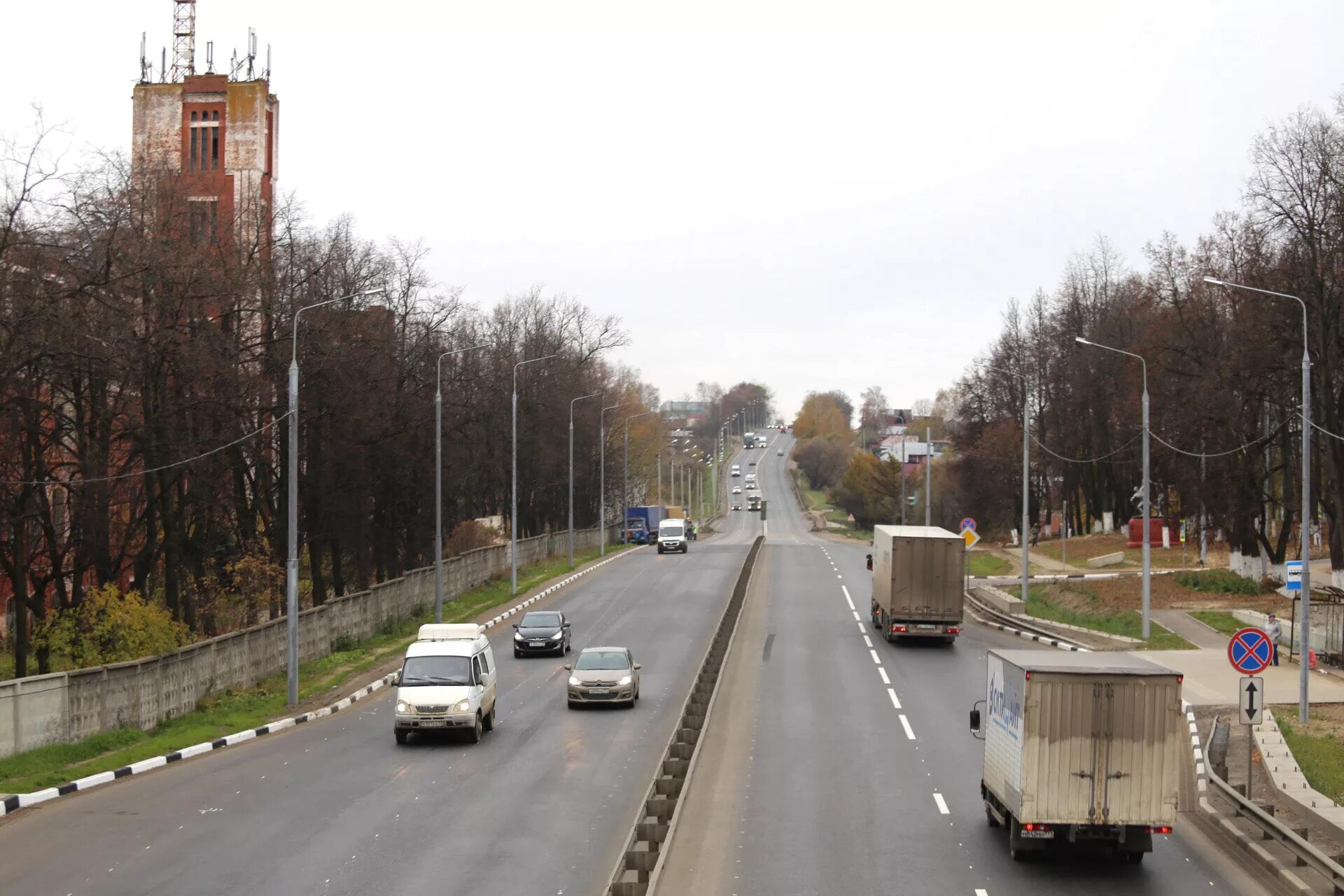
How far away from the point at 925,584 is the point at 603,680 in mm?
13440

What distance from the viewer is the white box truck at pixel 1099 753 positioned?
14648 mm

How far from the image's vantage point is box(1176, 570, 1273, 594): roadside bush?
49.2 m

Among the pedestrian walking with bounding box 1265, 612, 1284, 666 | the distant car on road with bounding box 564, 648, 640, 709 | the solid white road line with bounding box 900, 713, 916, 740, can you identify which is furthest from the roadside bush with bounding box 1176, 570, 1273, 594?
the distant car on road with bounding box 564, 648, 640, 709

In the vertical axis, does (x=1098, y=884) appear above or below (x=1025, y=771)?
below

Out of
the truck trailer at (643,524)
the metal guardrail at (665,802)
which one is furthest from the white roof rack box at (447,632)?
the truck trailer at (643,524)

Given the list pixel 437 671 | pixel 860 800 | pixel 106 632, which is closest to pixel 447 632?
pixel 437 671

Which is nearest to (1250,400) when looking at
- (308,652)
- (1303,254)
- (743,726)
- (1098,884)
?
(1303,254)

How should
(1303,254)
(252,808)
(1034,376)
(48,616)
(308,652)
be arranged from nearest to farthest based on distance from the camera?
(252,808), (48,616), (308,652), (1303,254), (1034,376)

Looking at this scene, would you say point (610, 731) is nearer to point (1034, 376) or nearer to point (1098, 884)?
point (1098, 884)

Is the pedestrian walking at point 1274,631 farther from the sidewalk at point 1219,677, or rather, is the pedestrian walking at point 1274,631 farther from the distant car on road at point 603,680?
the distant car on road at point 603,680

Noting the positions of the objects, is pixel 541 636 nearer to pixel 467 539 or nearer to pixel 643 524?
pixel 467 539

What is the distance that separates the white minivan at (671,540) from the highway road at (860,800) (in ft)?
128

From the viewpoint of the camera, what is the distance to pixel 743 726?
26047 millimetres

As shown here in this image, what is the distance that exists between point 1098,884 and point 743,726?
39.2ft
